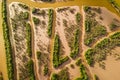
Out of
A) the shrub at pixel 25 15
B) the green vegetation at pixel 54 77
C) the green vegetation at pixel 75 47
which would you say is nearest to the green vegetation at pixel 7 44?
the shrub at pixel 25 15

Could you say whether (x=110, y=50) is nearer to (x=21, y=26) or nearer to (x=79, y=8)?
(x=79, y=8)

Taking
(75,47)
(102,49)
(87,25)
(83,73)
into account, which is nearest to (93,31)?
(87,25)

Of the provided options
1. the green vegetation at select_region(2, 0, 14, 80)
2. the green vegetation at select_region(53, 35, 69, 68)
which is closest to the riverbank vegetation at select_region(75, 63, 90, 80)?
the green vegetation at select_region(53, 35, 69, 68)

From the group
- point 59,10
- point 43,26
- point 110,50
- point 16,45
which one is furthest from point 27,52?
point 110,50

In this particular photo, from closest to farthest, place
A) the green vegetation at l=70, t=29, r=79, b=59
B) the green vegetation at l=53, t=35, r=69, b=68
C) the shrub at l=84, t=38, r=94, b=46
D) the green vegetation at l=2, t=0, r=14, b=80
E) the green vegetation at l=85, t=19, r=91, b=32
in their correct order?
the green vegetation at l=2, t=0, r=14, b=80, the green vegetation at l=53, t=35, r=69, b=68, the green vegetation at l=70, t=29, r=79, b=59, the shrub at l=84, t=38, r=94, b=46, the green vegetation at l=85, t=19, r=91, b=32

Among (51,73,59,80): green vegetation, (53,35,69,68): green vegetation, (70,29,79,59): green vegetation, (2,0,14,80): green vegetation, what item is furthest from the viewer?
(70,29,79,59): green vegetation

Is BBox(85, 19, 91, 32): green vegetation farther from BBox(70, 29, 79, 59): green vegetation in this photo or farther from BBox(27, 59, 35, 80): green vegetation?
BBox(27, 59, 35, 80): green vegetation

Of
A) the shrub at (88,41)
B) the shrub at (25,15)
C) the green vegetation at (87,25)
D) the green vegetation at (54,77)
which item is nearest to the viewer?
the green vegetation at (54,77)

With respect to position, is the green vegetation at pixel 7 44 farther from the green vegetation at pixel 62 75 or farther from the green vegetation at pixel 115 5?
the green vegetation at pixel 115 5
